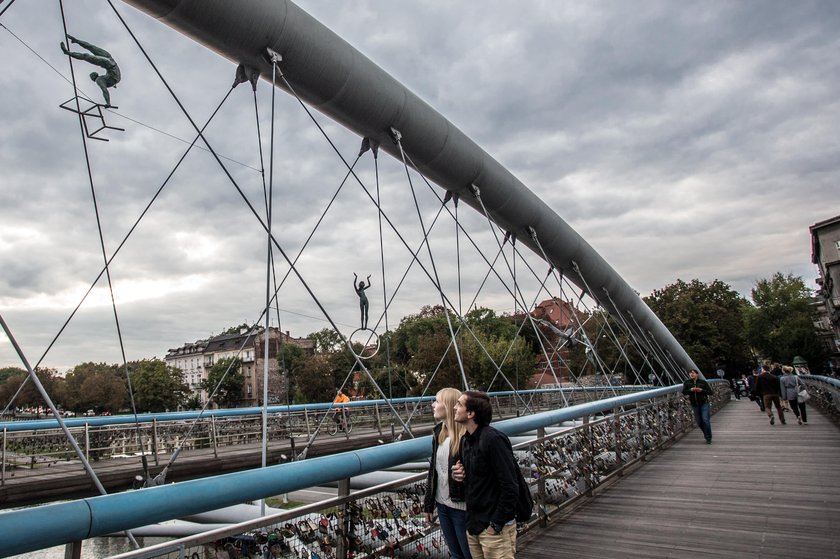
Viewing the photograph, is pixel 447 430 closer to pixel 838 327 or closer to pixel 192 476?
pixel 192 476

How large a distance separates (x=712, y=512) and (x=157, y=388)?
63.4 metres

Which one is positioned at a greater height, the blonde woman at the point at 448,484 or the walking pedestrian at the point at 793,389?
the blonde woman at the point at 448,484

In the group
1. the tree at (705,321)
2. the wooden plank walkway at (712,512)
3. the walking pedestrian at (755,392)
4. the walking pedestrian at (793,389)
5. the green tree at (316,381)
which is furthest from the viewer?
the green tree at (316,381)

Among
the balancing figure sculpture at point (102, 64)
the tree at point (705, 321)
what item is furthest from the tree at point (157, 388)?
the balancing figure sculpture at point (102, 64)

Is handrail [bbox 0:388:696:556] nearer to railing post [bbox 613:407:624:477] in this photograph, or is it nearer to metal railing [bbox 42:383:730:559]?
metal railing [bbox 42:383:730:559]

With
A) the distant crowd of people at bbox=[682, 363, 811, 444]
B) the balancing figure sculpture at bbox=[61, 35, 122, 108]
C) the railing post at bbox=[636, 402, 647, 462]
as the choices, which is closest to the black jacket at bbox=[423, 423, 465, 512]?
the balancing figure sculpture at bbox=[61, 35, 122, 108]

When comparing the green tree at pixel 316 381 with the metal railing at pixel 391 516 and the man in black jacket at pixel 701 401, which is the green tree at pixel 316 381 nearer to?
the man in black jacket at pixel 701 401

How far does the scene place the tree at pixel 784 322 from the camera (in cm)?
4978

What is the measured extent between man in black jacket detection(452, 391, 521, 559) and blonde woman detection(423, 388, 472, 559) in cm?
11

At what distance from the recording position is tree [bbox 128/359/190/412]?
194ft

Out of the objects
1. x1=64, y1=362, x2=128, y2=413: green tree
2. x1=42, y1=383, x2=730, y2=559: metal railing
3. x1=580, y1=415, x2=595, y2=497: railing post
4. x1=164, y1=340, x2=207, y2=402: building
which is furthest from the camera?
x1=164, y1=340, x2=207, y2=402: building

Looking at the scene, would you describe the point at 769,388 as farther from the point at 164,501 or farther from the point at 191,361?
the point at 191,361

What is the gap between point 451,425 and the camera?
318 centimetres

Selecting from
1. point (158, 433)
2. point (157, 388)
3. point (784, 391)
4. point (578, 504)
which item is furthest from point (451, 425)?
point (157, 388)
